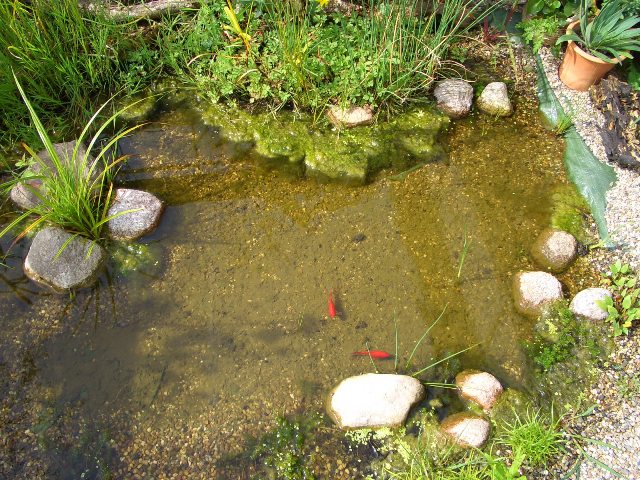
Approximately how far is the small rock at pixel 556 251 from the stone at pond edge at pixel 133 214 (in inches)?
98.1

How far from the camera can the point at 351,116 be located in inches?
147

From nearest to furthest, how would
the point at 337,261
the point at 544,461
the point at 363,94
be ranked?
1. the point at 544,461
2. the point at 337,261
3. the point at 363,94

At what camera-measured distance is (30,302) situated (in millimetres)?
2963

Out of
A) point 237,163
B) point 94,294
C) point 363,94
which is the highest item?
point 363,94

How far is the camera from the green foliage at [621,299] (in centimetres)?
284

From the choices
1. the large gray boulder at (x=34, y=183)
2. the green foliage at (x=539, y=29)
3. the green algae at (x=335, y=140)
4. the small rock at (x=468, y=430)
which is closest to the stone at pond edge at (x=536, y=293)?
the small rock at (x=468, y=430)

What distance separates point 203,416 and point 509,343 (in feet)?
5.87

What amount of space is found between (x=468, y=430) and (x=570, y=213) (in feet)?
5.62

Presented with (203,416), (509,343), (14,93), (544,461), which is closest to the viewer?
(544,461)

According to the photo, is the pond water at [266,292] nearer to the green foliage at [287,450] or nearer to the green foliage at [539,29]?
the green foliage at [287,450]

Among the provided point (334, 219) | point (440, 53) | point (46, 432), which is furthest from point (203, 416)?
point (440, 53)

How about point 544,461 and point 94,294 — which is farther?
point 94,294

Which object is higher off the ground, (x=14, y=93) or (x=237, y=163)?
(x=14, y=93)

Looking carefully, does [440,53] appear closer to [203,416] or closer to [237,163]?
[237,163]
